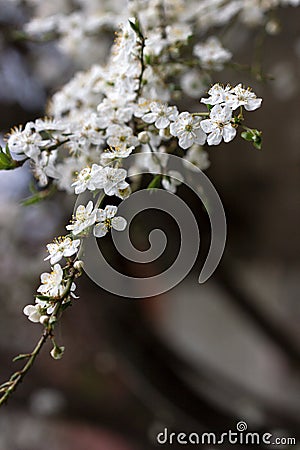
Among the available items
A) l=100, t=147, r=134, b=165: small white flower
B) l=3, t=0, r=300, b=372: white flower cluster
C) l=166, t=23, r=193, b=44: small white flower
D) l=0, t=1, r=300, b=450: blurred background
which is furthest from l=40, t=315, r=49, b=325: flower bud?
l=0, t=1, r=300, b=450: blurred background

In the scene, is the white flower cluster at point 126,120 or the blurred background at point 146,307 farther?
the blurred background at point 146,307

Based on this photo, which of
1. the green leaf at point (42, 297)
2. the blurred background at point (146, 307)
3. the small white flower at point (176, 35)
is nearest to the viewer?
the green leaf at point (42, 297)

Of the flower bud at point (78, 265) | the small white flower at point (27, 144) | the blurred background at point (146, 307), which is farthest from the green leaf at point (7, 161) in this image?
the blurred background at point (146, 307)

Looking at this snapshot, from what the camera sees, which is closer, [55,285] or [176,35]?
[55,285]

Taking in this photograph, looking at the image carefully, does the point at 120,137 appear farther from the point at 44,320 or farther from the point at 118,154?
the point at 44,320

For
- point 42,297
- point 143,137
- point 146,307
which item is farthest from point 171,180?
point 146,307

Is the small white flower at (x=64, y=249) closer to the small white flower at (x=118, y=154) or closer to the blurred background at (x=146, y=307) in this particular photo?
the small white flower at (x=118, y=154)

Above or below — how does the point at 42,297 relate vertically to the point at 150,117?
below
